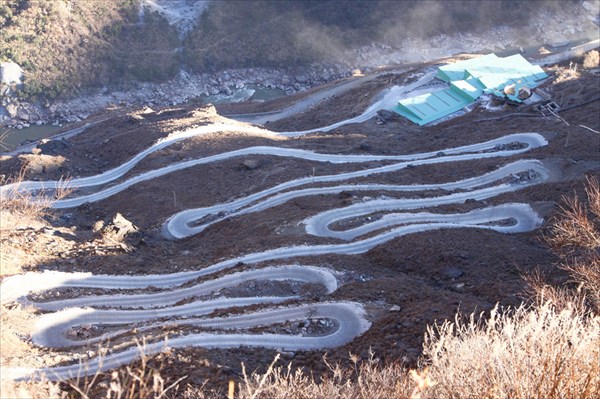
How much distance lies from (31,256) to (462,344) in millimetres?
25252

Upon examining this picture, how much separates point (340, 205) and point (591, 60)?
48860 millimetres

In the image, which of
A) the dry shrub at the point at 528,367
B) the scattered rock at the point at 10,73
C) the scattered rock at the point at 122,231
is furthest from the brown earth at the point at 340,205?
the scattered rock at the point at 10,73

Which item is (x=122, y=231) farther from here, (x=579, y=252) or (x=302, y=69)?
(x=302, y=69)

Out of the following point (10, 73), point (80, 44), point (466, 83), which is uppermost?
point (80, 44)

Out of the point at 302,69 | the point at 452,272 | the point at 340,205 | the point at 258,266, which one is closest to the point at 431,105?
the point at 340,205

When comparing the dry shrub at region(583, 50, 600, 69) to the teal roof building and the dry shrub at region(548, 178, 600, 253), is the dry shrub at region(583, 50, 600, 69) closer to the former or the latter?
the teal roof building

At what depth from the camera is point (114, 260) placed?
34688 mm

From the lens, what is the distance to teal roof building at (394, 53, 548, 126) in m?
66.1

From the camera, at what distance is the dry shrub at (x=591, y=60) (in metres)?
73.5

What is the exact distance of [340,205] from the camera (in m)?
42.0

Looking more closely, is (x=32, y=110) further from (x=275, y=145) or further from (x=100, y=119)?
(x=275, y=145)

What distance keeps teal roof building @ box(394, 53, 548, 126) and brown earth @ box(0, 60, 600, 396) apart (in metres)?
1.97

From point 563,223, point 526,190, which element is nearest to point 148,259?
point 563,223

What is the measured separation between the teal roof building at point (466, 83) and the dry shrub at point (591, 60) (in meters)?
6.15
